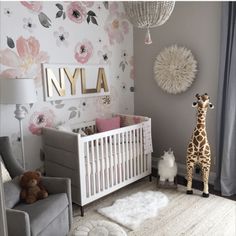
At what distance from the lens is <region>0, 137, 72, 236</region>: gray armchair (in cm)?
175

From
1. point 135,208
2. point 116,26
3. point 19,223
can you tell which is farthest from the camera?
point 116,26

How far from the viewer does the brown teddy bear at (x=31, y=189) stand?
208 centimetres

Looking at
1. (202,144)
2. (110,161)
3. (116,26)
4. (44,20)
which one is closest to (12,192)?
(110,161)

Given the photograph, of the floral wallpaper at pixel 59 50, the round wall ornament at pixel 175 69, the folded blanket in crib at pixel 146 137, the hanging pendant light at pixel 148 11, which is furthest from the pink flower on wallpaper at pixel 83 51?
the hanging pendant light at pixel 148 11

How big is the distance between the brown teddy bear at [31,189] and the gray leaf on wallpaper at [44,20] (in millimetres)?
1705

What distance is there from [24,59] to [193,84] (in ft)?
6.87

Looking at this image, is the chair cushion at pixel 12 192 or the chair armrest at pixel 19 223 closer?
the chair armrest at pixel 19 223

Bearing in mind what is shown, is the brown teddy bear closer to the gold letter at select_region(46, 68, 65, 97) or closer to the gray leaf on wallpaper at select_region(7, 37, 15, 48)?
the gold letter at select_region(46, 68, 65, 97)

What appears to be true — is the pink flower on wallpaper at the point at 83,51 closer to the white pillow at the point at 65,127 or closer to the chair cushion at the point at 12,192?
the white pillow at the point at 65,127

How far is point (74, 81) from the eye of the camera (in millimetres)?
3256

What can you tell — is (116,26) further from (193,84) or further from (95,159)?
(95,159)

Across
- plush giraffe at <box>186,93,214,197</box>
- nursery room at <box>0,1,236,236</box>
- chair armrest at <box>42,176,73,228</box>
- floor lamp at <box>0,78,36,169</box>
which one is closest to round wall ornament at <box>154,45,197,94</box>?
nursery room at <box>0,1,236,236</box>

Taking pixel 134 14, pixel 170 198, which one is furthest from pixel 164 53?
pixel 170 198

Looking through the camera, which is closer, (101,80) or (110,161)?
(110,161)
